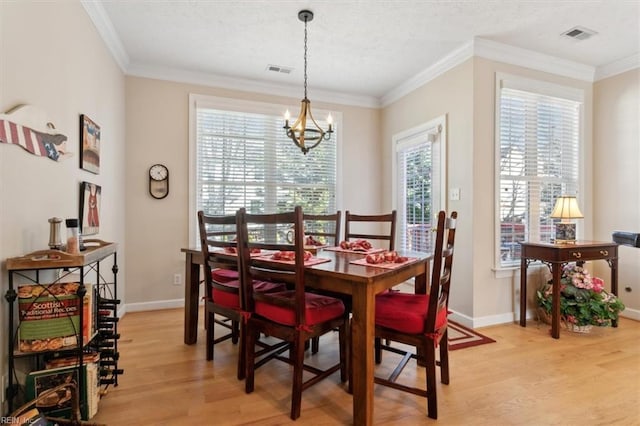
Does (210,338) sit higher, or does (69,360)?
(69,360)

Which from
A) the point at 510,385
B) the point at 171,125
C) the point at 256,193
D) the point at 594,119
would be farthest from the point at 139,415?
the point at 594,119

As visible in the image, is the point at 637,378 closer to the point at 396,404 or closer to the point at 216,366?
the point at 396,404

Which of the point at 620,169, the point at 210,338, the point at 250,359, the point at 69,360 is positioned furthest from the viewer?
the point at 620,169

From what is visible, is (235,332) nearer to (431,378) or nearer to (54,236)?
(54,236)

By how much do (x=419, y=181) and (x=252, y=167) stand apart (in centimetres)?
197

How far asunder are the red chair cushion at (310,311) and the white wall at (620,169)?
10.7 ft

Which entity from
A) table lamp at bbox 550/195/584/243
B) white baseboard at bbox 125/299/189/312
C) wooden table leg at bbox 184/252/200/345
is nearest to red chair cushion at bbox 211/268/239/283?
wooden table leg at bbox 184/252/200/345

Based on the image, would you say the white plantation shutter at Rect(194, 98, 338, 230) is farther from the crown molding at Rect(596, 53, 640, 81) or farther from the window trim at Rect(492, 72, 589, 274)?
the crown molding at Rect(596, 53, 640, 81)

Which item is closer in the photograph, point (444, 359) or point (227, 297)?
point (444, 359)

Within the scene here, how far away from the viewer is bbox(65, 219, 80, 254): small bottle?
165 cm

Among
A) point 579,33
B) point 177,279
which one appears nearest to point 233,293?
point 177,279

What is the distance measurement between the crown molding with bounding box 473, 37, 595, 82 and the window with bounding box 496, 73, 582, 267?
0.17 meters

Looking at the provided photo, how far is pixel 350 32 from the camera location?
2.89 meters

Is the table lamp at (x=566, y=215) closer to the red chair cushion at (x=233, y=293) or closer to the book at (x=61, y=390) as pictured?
the red chair cushion at (x=233, y=293)
